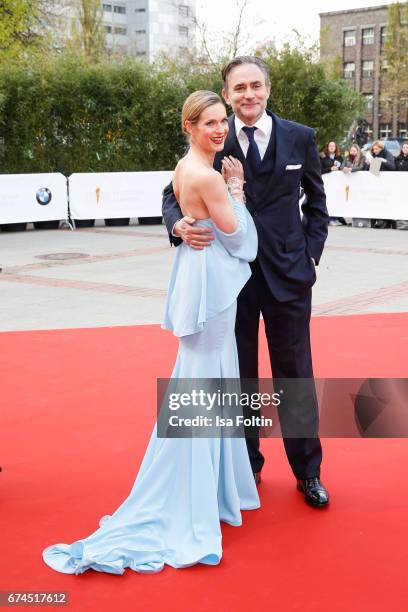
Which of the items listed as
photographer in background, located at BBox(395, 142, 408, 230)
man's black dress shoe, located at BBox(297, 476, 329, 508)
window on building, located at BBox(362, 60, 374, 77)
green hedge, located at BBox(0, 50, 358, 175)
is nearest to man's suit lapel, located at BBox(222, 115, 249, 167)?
man's black dress shoe, located at BBox(297, 476, 329, 508)

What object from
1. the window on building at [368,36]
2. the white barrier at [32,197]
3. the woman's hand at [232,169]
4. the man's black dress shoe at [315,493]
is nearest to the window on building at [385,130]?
the window on building at [368,36]

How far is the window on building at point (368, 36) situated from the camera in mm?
82188

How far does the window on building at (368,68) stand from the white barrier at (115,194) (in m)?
69.1

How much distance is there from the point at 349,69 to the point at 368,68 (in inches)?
98.3

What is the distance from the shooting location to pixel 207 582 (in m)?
3.12

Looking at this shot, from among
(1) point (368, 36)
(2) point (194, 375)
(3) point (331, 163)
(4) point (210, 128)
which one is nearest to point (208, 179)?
Result: (4) point (210, 128)

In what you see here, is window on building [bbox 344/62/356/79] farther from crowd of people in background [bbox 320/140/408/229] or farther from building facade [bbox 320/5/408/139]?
crowd of people in background [bbox 320/140/408/229]

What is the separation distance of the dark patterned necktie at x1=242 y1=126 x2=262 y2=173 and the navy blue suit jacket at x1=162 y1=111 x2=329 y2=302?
24 millimetres

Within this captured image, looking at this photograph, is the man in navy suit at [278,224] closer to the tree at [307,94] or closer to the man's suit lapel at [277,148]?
the man's suit lapel at [277,148]

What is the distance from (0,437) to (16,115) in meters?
14.3

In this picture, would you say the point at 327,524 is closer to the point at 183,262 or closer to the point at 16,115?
the point at 183,262

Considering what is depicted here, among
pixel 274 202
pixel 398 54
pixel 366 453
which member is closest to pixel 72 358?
pixel 366 453

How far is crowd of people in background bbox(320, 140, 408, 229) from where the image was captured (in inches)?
635

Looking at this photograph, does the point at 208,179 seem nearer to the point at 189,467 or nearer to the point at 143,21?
the point at 189,467
